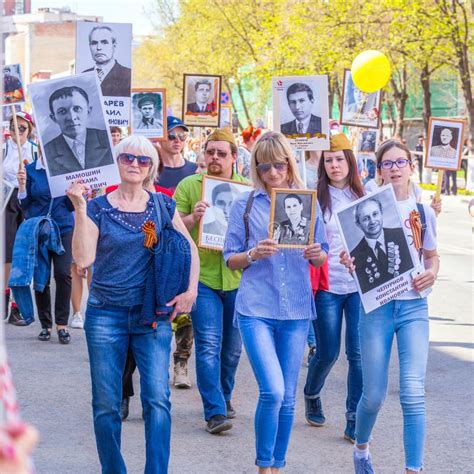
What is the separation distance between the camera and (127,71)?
1009cm

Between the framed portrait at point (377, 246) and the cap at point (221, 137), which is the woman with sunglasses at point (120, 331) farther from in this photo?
the cap at point (221, 137)

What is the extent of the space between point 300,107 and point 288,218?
297cm

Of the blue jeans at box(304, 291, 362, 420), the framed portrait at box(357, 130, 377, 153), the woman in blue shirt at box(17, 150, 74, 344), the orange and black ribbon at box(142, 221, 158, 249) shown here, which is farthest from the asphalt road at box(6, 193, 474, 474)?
the framed portrait at box(357, 130, 377, 153)

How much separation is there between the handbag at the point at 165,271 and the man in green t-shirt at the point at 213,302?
5.69 ft

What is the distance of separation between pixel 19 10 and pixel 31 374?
173167 mm

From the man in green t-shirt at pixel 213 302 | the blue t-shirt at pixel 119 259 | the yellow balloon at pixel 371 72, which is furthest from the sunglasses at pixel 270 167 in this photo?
the yellow balloon at pixel 371 72

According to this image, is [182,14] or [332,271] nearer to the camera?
[332,271]

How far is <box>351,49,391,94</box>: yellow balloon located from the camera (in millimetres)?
13203

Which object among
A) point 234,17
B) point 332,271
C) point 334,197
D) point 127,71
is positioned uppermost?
point 234,17

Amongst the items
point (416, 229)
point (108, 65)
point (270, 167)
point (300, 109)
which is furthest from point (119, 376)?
point (108, 65)

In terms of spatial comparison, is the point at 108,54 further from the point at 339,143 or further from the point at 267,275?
the point at 267,275

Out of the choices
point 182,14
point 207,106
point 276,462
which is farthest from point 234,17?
point 276,462

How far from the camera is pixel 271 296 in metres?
5.66

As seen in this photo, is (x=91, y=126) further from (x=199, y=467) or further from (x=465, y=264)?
(x=465, y=264)
